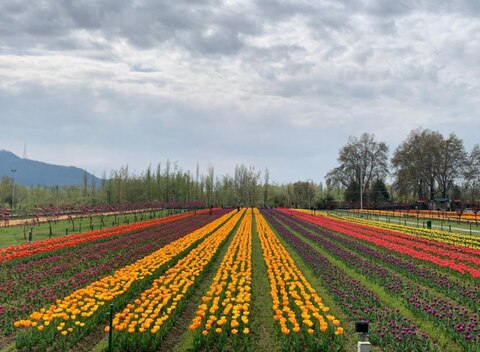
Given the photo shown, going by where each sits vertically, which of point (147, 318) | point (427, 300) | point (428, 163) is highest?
point (428, 163)

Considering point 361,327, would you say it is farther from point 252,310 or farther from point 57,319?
point 57,319

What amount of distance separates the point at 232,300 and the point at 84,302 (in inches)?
144

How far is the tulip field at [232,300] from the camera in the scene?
7.65 m

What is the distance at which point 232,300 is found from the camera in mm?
9617

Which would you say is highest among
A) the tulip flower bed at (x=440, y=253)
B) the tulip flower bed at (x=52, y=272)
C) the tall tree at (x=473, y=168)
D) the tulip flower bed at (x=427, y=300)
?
the tall tree at (x=473, y=168)

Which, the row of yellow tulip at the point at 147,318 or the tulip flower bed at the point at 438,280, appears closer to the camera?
the row of yellow tulip at the point at 147,318

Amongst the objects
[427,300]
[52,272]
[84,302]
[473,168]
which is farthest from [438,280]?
[473,168]

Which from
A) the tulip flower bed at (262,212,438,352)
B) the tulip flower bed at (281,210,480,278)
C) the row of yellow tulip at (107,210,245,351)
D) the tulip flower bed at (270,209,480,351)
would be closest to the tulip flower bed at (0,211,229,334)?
the row of yellow tulip at (107,210,245,351)

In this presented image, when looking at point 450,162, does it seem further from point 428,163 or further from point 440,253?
point 440,253

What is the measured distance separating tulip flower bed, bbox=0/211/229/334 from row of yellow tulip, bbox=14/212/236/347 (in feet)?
2.24

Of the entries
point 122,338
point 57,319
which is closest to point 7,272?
point 57,319

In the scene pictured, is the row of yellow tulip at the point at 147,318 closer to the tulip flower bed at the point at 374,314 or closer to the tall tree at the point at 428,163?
the tulip flower bed at the point at 374,314

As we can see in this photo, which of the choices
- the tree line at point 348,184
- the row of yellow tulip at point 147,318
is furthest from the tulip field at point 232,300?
the tree line at point 348,184

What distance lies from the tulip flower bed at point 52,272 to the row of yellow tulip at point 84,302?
683 mm
